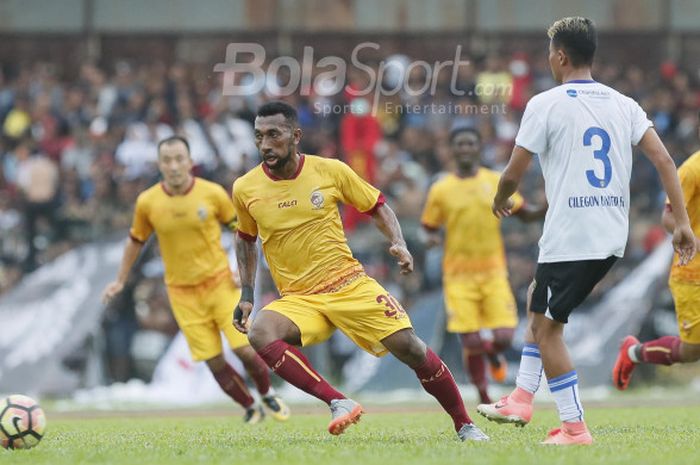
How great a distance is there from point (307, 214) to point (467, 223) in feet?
19.2

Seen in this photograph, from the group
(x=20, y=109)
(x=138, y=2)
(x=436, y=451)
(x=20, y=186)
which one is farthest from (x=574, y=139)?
(x=138, y=2)

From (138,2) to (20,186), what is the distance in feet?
23.5

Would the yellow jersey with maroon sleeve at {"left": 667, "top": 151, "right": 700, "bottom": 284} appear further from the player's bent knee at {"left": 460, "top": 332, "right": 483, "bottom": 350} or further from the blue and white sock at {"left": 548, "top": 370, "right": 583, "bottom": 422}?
the player's bent knee at {"left": 460, "top": 332, "right": 483, "bottom": 350}

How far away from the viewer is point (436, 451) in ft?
28.6

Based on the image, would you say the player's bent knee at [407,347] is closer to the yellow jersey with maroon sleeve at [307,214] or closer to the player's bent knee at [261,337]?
the yellow jersey with maroon sleeve at [307,214]

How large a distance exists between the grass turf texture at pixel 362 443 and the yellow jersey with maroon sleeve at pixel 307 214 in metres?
1.21

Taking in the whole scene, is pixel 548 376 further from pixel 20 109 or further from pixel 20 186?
pixel 20 109

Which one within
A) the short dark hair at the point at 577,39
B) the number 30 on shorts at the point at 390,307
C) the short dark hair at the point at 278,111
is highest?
the short dark hair at the point at 577,39

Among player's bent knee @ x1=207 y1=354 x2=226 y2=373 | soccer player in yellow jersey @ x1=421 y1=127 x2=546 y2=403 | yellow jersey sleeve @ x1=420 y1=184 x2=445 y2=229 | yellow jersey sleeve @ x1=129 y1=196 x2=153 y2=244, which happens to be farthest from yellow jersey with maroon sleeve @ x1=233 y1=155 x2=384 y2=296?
yellow jersey sleeve @ x1=420 y1=184 x2=445 y2=229

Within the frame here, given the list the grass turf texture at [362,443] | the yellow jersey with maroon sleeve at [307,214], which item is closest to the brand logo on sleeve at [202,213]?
the grass turf texture at [362,443]

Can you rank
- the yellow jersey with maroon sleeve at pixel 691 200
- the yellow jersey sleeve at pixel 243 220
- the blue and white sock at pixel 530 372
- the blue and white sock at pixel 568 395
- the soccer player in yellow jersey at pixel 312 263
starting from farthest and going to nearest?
the yellow jersey with maroon sleeve at pixel 691 200, the blue and white sock at pixel 530 372, the yellow jersey sleeve at pixel 243 220, the soccer player in yellow jersey at pixel 312 263, the blue and white sock at pixel 568 395

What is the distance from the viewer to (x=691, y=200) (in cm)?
1190

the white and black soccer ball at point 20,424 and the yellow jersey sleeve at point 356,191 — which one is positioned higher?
the yellow jersey sleeve at point 356,191

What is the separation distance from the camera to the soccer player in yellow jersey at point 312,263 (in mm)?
9633
